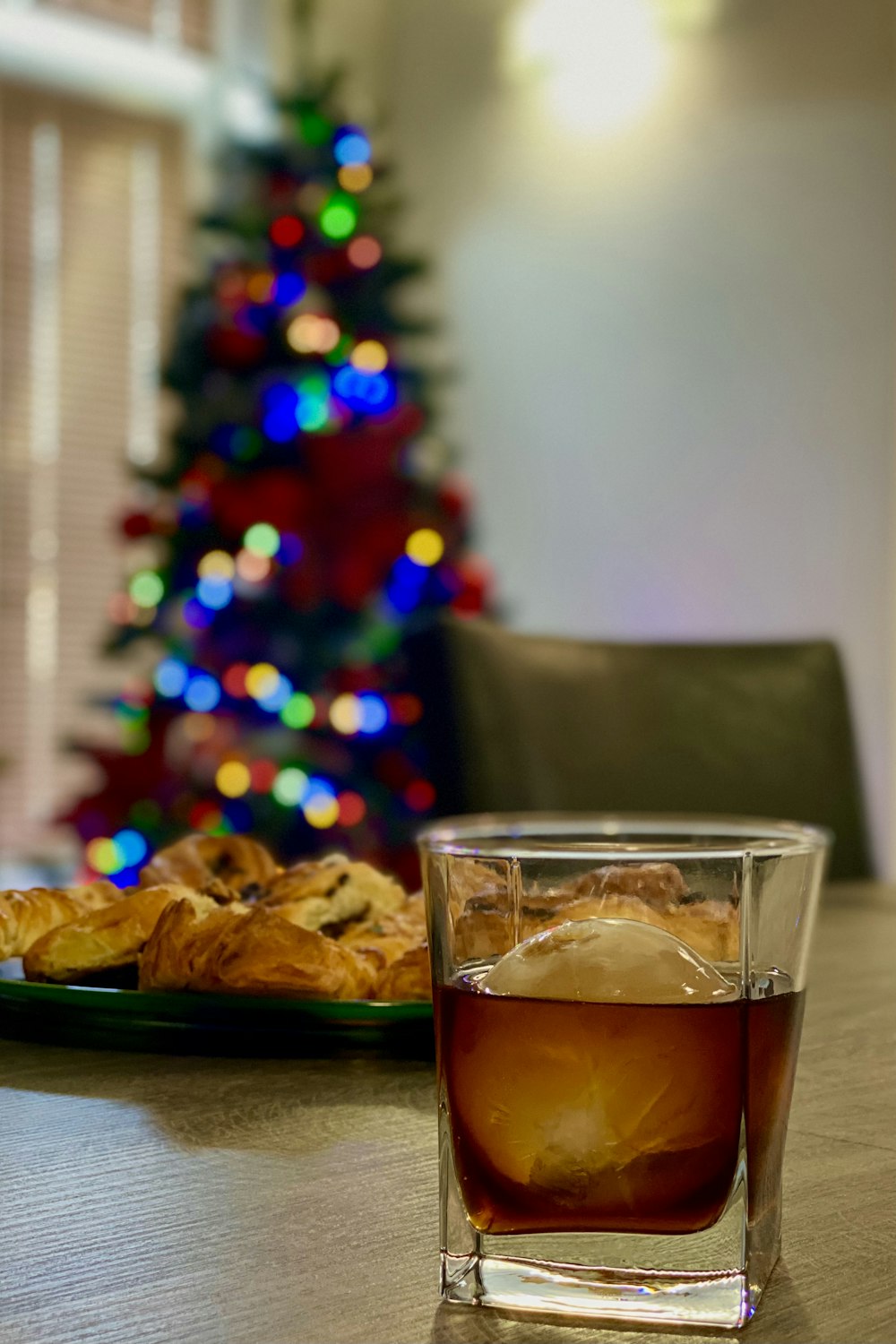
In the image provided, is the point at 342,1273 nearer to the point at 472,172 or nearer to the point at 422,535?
the point at 422,535

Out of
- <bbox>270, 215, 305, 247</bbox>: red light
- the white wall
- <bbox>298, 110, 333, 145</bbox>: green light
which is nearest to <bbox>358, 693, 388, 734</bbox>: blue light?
the white wall

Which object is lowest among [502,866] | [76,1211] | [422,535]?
[76,1211]

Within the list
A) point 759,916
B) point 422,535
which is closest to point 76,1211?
point 759,916

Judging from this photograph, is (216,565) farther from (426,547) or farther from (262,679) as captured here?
(426,547)

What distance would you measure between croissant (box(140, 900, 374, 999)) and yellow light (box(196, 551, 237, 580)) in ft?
9.54

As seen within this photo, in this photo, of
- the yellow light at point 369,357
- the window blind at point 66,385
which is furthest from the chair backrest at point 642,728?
the window blind at point 66,385

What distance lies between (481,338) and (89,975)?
11.2 feet

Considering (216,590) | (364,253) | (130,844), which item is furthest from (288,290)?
(130,844)

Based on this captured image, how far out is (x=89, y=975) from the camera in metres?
0.67

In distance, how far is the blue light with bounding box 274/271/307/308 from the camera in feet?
11.8

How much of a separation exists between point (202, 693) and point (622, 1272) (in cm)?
319

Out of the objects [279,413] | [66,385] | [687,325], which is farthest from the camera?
[66,385]

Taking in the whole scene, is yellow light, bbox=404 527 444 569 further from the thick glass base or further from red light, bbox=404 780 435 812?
the thick glass base

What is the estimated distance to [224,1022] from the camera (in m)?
0.62
